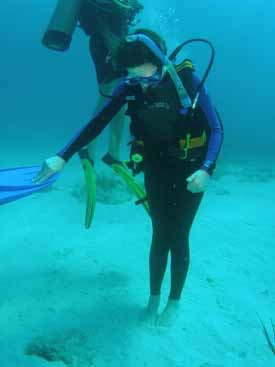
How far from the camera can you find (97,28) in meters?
4.17

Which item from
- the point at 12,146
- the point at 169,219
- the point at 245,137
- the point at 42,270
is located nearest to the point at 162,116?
the point at 169,219

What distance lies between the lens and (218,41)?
55.3m

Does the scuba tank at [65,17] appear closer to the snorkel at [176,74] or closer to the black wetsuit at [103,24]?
the black wetsuit at [103,24]

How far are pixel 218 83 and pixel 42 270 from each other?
53810mm

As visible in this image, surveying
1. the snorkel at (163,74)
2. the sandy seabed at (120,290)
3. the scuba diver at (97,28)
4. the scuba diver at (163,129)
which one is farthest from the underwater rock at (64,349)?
the snorkel at (163,74)

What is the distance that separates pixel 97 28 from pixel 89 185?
1770 millimetres

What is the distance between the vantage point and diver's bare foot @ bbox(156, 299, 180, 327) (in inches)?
146

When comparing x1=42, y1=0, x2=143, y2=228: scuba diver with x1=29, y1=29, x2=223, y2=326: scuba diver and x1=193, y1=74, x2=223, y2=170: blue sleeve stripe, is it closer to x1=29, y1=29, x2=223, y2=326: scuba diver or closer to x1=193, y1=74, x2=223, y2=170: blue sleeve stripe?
x1=29, y1=29, x2=223, y2=326: scuba diver

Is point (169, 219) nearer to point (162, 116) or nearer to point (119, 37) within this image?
point (162, 116)

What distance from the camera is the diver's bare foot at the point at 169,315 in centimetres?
370

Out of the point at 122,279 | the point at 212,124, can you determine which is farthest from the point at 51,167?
the point at 122,279

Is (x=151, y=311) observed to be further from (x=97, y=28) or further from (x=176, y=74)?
(x=97, y=28)

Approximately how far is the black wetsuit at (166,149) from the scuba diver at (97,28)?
2.88 feet

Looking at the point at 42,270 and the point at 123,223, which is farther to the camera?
the point at 123,223
